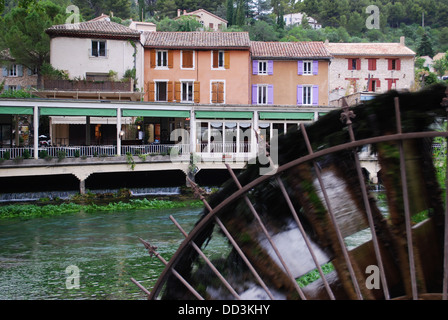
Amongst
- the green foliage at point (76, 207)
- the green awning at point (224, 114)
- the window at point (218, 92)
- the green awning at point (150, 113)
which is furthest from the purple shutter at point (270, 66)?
the green foliage at point (76, 207)

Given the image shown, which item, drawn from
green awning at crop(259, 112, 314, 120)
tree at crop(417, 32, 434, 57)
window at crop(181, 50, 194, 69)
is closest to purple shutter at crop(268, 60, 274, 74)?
window at crop(181, 50, 194, 69)

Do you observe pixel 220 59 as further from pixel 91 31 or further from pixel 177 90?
pixel 91 31

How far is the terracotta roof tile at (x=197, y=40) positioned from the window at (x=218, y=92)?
3097 mm

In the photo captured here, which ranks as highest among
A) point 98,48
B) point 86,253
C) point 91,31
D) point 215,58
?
point 91,31

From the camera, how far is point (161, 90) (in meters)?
43.3

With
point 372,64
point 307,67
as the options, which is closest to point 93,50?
point 307,67

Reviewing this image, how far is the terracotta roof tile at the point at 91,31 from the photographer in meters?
39.6

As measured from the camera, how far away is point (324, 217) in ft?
19.1

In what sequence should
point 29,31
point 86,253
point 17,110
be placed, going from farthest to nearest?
point 29,31
point 17,110
point 86,253

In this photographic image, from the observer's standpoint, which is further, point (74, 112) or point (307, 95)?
point (307, 95)

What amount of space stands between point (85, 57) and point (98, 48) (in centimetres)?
121

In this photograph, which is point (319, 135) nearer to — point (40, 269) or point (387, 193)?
point (387, 193)

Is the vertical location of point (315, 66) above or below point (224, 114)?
above

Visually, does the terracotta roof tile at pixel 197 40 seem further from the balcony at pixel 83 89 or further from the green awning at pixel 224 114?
the green awning at pixel 224 114
